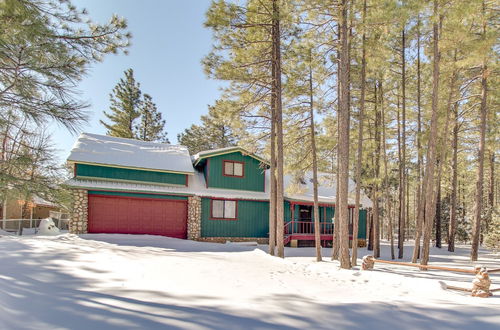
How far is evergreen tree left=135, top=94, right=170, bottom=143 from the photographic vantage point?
92.8 feet

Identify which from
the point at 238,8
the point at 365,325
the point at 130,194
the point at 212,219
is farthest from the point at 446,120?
the point at 130,194

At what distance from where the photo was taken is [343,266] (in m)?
8.88

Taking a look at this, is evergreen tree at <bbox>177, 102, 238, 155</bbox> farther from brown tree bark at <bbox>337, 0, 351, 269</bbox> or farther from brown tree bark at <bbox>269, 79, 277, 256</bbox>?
brown tree bark at <bbox>337, 0, 351, 269</bbox>

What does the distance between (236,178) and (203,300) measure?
42.5ft

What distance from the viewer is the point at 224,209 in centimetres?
1666

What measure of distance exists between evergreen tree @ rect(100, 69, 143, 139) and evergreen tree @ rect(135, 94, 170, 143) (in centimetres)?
75

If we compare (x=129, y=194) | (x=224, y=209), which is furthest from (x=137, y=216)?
(x=224, y=209)

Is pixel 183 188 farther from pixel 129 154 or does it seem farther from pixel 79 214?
pixel 79 214

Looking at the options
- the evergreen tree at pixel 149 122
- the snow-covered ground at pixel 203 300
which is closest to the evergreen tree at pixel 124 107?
the evergreen tree at pixel 149 122

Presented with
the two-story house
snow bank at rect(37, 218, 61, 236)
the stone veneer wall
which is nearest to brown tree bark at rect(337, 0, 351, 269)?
the two-story house

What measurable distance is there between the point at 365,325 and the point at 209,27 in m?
9.23

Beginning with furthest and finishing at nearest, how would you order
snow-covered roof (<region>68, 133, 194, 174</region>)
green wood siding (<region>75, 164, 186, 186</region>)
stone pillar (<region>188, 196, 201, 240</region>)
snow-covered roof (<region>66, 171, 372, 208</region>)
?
1. stone pillar (<region>188, 196, 201, 240</region>)
2. snow-covered roof (<region>68, 133, 194, 174</region>)
3. green wood siding (<region>75, 164, 186, 186</region>)
4. snow-covered roof (<region>66, 171, 372, 208</region>)

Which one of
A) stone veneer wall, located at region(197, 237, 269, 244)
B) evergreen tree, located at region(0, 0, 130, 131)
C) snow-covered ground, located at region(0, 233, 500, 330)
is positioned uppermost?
evergreen tree, located at region(0, 0, 130, 131)

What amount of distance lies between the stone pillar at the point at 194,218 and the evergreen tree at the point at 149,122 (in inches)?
583
